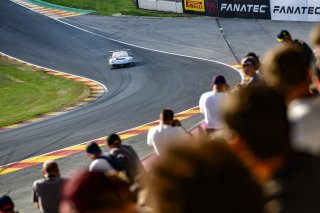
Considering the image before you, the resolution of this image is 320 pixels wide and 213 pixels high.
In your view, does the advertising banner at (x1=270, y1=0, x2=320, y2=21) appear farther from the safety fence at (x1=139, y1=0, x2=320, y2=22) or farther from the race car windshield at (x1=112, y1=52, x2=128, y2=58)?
the race car windshield at (x1=112, y1=52, x2=128, y2=58)

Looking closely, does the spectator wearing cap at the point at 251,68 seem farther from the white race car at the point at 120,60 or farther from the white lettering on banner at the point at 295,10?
the white lettering on banner at the point at 295,10

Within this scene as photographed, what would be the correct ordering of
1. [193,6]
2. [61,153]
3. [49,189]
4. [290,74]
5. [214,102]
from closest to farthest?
[290,74], [49,189], [214,102], [61,153], [193,6]

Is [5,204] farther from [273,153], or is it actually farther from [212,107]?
[273,153]

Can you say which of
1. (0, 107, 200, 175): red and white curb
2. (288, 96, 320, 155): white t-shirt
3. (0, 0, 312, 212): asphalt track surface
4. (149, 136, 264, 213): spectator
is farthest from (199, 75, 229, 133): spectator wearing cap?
(0, 107, 200, 175): red and white curb

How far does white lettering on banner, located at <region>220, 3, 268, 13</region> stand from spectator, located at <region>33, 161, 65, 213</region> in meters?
34.6

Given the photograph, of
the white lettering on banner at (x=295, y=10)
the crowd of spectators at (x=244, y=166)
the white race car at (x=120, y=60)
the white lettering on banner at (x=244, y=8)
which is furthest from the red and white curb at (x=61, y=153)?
the white lettering on banner at (x=244, y=8)

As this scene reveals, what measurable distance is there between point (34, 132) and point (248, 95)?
21.7 m

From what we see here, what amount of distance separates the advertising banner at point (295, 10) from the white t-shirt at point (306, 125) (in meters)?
36.3

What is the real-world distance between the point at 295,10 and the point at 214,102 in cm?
3092

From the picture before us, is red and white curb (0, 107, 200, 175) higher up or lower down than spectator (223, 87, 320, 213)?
lower down

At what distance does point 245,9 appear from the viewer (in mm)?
43875

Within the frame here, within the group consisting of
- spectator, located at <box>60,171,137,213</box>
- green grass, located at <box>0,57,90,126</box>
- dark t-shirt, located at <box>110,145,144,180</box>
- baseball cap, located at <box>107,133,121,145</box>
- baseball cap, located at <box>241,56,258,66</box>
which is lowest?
green grass, located at <box>0,57,90,126</box>

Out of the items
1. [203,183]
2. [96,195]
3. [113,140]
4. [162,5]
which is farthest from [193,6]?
[203,183]

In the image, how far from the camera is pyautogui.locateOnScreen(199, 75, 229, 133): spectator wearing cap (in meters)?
11.0
